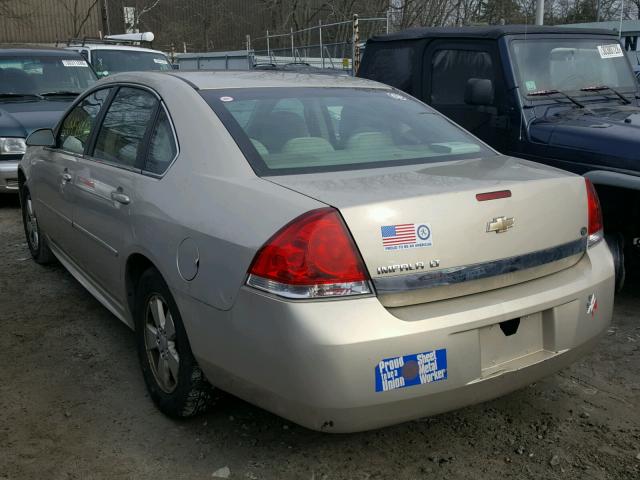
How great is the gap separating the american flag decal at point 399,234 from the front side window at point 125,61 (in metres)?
10.5

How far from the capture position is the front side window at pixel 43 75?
867 cm

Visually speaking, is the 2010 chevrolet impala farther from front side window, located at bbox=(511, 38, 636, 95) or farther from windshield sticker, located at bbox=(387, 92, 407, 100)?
front side window, located at bbox=(511, 38, 636, 95)

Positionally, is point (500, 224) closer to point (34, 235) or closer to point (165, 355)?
point (165, 355)

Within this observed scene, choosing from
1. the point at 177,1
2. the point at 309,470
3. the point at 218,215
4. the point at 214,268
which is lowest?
the point at 309,470

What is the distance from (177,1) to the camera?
36.6 meters

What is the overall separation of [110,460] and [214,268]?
3.23 ft

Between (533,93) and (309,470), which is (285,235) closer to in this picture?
(309,470)

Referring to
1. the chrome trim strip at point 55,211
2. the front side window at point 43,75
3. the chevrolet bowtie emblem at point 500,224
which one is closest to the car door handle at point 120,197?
the chrome trim strip at point 55,211

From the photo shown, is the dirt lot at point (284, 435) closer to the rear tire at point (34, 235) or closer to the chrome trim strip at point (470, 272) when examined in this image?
the chrome trim strip at point (470, 272)

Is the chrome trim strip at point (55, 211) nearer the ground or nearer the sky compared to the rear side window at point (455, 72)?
nearer the ground

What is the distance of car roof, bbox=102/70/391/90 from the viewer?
11.0ft

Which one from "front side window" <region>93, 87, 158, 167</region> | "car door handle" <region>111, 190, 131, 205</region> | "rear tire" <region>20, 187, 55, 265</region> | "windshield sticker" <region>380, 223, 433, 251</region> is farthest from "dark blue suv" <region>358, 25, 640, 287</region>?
"rear tire" <region>20, 187, 55, 265</region>

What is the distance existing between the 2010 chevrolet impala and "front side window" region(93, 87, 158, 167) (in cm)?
2

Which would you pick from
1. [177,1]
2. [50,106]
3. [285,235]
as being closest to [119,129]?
[285,235]
